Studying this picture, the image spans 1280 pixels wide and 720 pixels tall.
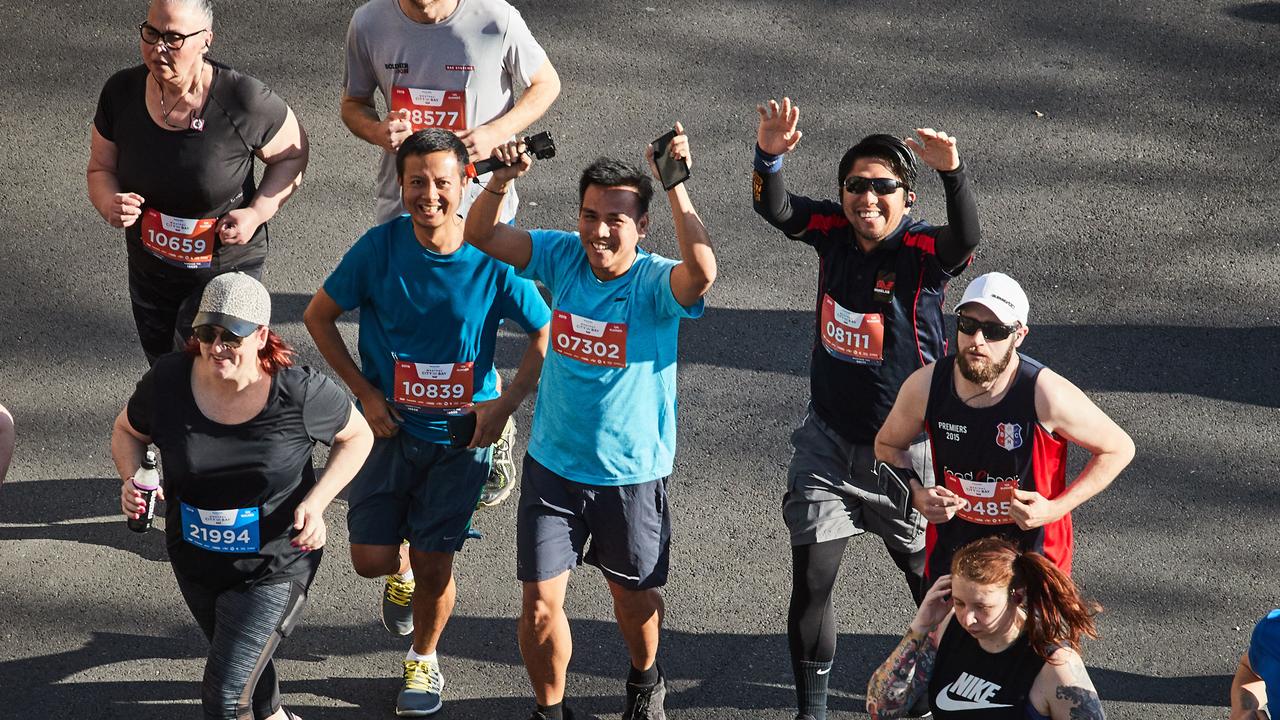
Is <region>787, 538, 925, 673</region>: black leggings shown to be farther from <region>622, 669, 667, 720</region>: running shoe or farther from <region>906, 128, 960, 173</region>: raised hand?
<region>906, 128, 960, 173</region>: raised hand

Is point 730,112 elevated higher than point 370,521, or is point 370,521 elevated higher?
point 730,112

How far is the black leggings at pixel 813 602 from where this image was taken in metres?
5.36

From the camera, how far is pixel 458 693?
577 cm

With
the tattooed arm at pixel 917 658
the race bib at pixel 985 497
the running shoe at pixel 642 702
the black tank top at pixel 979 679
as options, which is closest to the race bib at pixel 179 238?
the running shoe at pixel 642 702

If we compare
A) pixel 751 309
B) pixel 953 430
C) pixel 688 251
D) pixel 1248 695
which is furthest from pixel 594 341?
pixel 751 309

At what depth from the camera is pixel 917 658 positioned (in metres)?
4.66

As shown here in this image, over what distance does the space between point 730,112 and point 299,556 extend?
528 centimetres

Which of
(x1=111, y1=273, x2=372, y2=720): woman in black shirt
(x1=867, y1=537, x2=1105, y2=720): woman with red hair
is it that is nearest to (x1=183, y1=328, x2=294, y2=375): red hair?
(x1=111, y1=273, x2=372, y2=720): woman in black shirt

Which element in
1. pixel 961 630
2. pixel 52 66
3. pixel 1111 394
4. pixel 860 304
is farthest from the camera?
pixel 52 66

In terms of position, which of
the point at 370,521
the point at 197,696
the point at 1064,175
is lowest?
the point at 197,696

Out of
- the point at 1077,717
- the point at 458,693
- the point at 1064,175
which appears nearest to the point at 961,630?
the point at 1077,717

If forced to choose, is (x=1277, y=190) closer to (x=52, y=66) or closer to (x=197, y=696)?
(x=197, y=696)

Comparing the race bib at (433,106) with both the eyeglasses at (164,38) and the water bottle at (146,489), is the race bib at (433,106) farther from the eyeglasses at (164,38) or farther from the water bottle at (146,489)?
the water bottle at (146,489)

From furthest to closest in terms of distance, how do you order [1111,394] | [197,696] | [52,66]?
[52,66], [1111,394], [197,696]
